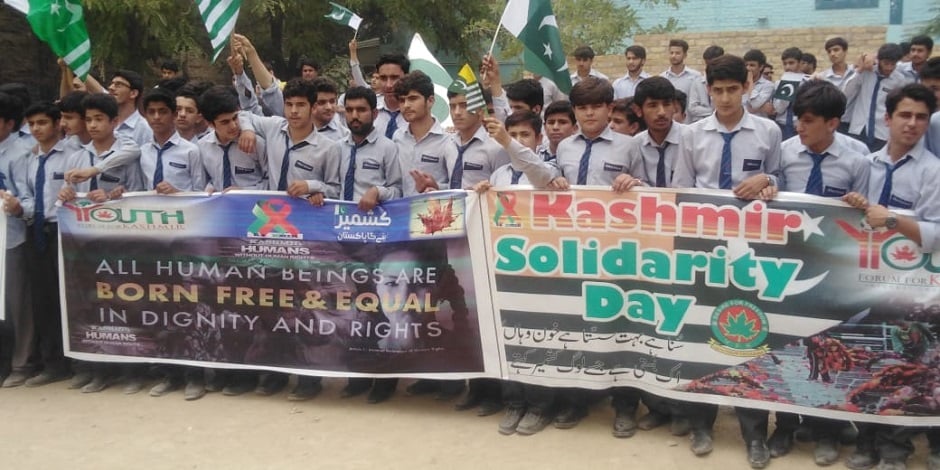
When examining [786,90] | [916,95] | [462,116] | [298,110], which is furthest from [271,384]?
[786,90]

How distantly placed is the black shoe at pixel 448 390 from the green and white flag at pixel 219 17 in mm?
2762

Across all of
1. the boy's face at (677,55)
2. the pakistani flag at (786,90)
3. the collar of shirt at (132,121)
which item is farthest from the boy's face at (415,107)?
the boy's face at (677,55)

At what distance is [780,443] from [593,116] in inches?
79.4

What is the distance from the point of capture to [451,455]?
470 cm

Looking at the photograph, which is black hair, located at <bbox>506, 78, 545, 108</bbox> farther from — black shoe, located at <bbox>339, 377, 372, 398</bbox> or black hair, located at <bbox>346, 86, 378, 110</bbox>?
black shoe, located at <bbox>339, 377, 372, 398</bbox>

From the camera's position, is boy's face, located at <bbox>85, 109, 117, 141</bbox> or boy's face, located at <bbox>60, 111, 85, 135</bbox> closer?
boy's face, located at <bbox>85, 109, 117, 141</bbox>

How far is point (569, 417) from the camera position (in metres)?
5.04

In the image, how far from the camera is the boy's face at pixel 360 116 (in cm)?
566

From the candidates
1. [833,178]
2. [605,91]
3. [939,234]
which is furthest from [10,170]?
[939,234]

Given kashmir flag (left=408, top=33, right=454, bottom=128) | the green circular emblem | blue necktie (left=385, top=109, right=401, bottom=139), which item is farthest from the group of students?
kashmir flag (left=408, top=33, right=454, bottom=128)

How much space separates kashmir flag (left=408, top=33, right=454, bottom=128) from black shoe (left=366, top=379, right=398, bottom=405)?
338 centimetres

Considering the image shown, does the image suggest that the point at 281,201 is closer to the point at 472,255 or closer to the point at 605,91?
the point at 472,255

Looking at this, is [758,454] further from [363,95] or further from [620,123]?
[363,95]

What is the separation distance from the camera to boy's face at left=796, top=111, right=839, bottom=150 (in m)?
4.45
